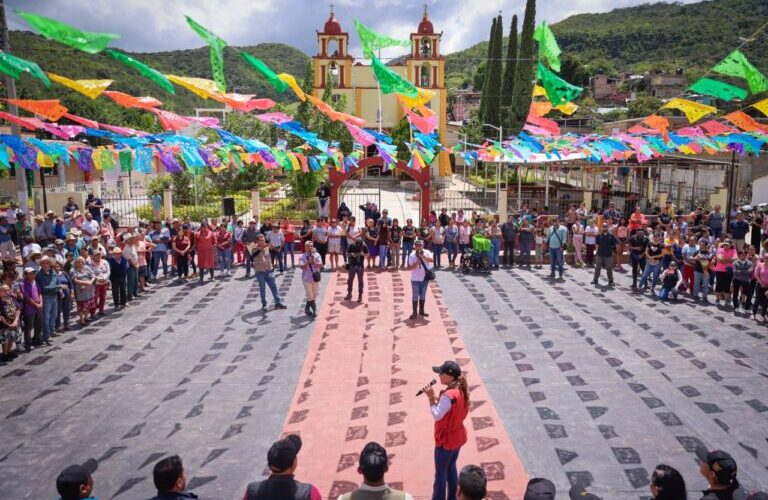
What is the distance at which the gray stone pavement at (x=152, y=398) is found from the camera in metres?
6.49

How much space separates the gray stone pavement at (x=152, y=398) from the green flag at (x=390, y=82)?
542 centimetres

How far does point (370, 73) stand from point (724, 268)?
39334 millimetres

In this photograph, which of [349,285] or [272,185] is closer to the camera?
[349,285]

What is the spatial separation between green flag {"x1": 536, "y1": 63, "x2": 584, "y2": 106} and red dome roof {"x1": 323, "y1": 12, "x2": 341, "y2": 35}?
115ft

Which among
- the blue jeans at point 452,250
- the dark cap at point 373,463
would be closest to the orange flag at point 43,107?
the dark cap at point 373,463

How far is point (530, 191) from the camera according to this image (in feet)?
106

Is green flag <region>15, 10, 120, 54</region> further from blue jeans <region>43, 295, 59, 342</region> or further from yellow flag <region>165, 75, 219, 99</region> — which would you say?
blue jeans <region>43, 295, 59, 342</region>

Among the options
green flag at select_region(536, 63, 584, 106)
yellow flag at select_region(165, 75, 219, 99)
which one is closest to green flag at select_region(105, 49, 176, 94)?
yellow flag at select_region(165, 75, 219, 99)

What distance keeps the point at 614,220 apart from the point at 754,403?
11332 mm

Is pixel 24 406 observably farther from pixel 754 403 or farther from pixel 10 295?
pixel 754 403

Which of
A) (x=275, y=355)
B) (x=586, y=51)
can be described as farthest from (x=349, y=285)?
(x=586, y=51)

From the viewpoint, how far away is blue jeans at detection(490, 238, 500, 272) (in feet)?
55.8

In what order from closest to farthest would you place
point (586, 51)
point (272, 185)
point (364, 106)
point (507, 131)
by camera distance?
point (272, 185) < point (507, 131) < point (364, 106) < point (586, 51)

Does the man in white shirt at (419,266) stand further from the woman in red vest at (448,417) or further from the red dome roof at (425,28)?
the red dome roof at (425,28)
